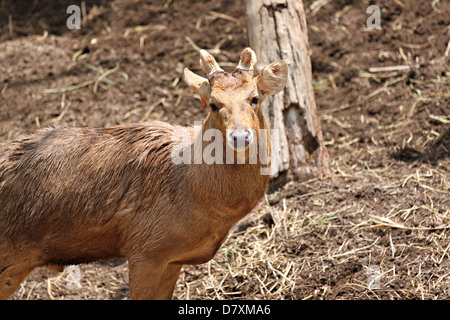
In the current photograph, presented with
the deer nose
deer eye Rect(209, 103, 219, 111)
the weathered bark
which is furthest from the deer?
the weathered bark

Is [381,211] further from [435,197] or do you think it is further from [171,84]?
[171,84]

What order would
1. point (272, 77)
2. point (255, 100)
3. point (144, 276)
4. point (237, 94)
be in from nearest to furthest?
1. point (237, 94)
2. point (255, 100)
3. point (272, 77)
4. point (144, 276)

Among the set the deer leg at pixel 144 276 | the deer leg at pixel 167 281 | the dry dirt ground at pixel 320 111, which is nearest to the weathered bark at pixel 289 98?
the dry dirt ground at pixel 320 111

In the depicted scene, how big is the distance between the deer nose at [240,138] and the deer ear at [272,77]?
75 cm

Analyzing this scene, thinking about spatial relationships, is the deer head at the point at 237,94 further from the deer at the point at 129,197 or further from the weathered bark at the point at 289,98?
the weathered bark at the point at 289,98

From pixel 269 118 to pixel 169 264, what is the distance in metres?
2.42

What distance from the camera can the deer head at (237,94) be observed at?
412cm

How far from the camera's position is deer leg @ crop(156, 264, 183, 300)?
5.36m

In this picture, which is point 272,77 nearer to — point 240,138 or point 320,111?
point 240,138

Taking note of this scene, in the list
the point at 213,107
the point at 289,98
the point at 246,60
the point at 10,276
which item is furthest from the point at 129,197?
the point at 289,98

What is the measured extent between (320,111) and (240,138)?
4.27 m

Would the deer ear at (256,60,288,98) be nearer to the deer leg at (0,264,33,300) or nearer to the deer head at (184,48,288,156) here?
the deer head at (184,48,288,156)

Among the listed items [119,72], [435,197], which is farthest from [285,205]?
[119,72]

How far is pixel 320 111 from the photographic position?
8.05m
